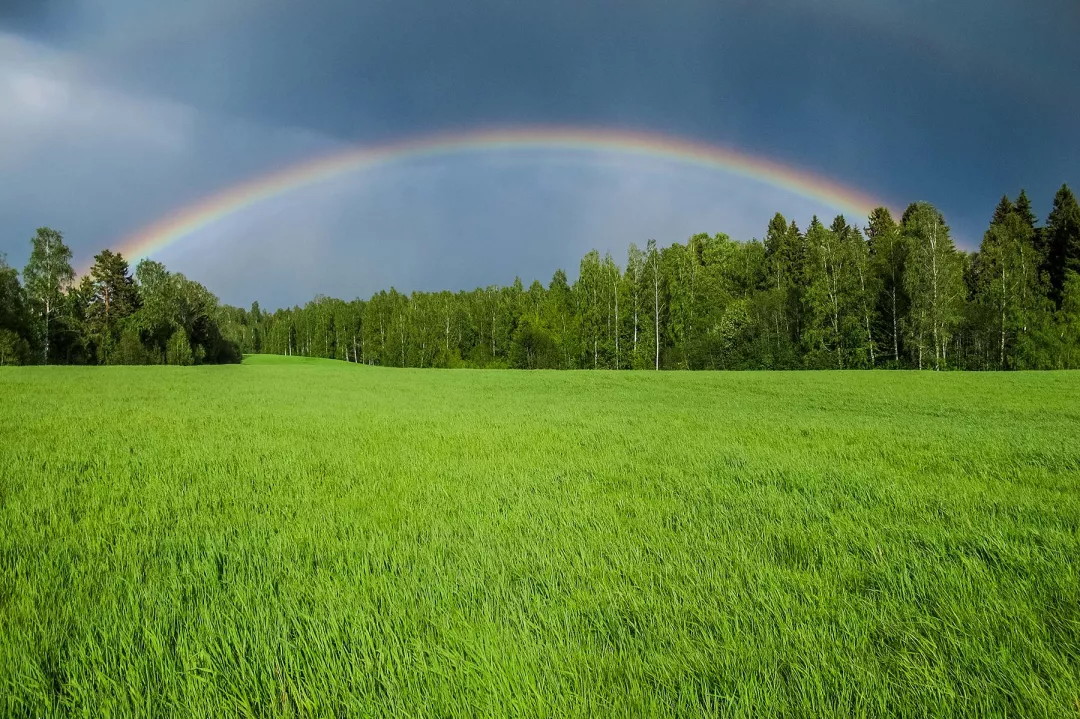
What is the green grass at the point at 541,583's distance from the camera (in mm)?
2002

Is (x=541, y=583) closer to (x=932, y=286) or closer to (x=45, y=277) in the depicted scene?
(x=932, y=286)

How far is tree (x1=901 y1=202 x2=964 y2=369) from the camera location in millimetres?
41781

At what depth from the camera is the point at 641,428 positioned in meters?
10.5

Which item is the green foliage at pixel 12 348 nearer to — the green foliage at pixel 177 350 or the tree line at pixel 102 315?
the tree line at pixel 102 315

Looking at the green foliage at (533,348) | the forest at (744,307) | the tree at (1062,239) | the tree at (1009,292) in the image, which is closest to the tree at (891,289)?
the forest at (744,307)

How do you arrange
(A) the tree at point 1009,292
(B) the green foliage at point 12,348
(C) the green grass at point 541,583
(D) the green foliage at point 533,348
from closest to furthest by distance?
(C) the green grass at point 541,583
(A) the tree at point 1009,292
(B) the green foliage at point 12,348
(D) the green foliage at point 533,348

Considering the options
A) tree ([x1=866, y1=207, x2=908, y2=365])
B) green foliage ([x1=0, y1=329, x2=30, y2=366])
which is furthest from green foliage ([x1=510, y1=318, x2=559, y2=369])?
green foliage ([x1=0, y1=329, x2=30, y2=366])

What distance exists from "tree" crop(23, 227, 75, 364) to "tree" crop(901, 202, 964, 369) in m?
88.6

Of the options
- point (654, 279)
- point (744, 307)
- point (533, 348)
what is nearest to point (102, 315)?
point (533, 348)

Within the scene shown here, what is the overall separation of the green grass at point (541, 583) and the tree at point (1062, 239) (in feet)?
190

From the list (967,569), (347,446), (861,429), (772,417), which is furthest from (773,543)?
(772,417)

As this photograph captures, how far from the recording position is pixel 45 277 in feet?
177

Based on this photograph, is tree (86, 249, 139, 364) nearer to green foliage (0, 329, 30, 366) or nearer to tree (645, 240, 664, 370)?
green foliage (0, 329, 30, 366)

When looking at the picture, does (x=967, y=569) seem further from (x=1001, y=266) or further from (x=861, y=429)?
(x=1001, y=266)
